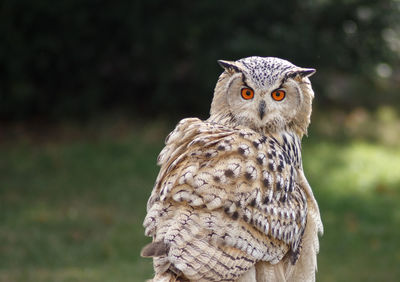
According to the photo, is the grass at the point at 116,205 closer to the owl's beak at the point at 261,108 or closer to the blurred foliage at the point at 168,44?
the blurred foliage at the point at 168,44

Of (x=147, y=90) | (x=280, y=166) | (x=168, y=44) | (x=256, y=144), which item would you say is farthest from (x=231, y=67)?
(x=147, y=90)

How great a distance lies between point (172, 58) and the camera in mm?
11602

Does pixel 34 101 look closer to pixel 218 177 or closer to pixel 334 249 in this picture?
pixel 334 249

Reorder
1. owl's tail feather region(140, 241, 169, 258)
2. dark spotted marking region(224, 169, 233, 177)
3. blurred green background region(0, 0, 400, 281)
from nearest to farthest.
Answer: owl's tail feather region(140, 241, 169, 258) < dark spotted marking region(224, 169, 233, 177) < blurred green background region(0, 0, 400, 281)

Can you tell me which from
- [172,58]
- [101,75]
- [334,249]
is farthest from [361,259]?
[101,75]

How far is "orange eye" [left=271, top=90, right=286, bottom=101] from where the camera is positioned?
3.42 m

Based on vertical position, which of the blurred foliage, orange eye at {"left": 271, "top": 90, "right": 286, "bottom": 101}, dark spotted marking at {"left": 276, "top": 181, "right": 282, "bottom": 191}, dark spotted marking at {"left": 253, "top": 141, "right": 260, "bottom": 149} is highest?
the blurred foliage

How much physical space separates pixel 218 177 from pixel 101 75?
914 centimetres

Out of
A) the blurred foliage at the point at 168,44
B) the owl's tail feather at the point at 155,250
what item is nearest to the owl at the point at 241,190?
the owl's tail feather at the point at 155,250

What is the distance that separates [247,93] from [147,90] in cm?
895

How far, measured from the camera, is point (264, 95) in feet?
11.1

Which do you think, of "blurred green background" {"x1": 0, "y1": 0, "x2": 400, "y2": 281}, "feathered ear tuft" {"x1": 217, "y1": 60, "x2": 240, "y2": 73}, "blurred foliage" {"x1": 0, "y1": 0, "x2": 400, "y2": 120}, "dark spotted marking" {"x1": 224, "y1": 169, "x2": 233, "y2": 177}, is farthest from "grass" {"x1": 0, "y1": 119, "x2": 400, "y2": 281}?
"dark spotted marking" {"x1": 224, "y1": 169, "x2": 233, "y2": 177}

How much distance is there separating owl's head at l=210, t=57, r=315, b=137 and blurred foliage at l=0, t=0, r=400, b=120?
23.1 ft

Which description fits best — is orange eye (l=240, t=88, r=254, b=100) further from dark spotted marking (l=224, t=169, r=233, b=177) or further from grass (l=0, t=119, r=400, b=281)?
grass (l=0, t=119, r=400, b=281)
